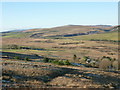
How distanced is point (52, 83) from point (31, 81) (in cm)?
277

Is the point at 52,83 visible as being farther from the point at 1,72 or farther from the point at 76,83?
the point at 1,72

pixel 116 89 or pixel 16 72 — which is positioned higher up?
pixel 16 72

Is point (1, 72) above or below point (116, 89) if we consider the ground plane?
above

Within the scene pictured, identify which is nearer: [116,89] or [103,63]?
[116,89]

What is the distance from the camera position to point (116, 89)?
22391 mm

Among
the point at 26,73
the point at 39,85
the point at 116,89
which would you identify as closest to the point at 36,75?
the point at 26,73

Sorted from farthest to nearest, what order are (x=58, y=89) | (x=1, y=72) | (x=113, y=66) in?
(x=113, y=66) < (x=1, y=72) < (x=58, y=89)

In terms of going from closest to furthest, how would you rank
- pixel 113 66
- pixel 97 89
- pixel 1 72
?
pixel 97 89
pixel 1 72
pixel 113 66

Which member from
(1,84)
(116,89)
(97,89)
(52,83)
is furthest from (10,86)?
(116,89)

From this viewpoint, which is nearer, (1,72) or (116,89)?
(116,89)

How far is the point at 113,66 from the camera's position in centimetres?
4528

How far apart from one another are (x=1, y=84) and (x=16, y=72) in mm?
5979

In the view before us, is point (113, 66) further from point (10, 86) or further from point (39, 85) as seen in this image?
point (10, 86)

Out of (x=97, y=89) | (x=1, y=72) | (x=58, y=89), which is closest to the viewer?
(x=58, y=89)
